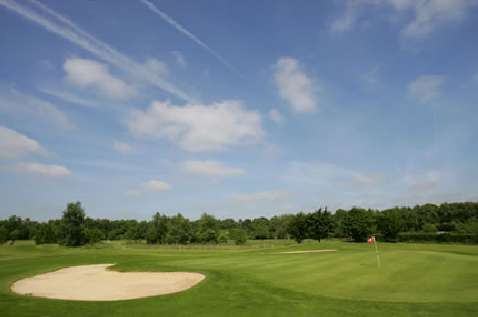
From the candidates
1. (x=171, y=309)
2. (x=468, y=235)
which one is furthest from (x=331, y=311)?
(x=468, y=235)

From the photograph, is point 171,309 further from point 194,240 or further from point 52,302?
point 194,240

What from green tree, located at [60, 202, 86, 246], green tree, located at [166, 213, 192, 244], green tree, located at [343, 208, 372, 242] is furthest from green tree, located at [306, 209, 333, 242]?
green tree, located at [60, 202, 86, 246]

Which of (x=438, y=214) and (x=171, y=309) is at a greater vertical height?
(x=438, y=214)

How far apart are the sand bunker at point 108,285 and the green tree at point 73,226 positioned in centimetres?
6590

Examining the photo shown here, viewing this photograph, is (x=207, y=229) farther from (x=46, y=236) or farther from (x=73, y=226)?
(x=46, y=236)

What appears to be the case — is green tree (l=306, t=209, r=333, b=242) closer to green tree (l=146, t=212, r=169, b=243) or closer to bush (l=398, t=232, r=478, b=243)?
bush (l=398, t=232, r=478, b=243)

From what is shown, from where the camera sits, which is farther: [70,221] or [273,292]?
[70,221]

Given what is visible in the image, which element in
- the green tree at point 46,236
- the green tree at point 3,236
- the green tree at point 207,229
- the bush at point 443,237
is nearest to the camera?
the bush at point 443,237

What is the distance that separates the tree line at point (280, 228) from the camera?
Result: 263 feet

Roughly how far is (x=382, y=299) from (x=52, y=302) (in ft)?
48.6

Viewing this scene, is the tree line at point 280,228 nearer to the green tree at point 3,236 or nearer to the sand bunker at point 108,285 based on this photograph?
the green tree at point 3,236

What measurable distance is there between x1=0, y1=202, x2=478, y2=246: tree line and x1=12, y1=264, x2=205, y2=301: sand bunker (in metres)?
63.9

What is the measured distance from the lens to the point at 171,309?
13508mm

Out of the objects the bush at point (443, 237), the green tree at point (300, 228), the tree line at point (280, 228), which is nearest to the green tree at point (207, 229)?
the tree line at point (280, 228)
